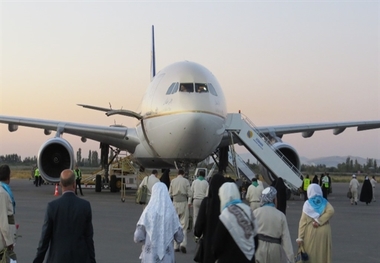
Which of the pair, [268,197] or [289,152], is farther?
[289,152]

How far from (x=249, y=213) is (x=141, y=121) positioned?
14.7 meters

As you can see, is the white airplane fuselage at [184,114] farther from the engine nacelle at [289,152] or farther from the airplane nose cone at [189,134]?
the engine nacelle at [289,152]

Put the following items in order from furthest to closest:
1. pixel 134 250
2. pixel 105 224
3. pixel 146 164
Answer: pixel 146 164
pixel 105 224
pixel 134 250

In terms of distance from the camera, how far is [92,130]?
22.1m

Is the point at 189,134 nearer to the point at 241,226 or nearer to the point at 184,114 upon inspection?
the point at 184,114

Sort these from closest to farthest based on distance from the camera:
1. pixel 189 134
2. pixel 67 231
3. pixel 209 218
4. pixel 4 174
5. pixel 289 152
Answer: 1. pixel 67 231
2. pixel 209 218
3. pixel 4 174
4. pixel 189 134
5. pixel 289 152

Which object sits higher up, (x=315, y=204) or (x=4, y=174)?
(x=4, y=174)

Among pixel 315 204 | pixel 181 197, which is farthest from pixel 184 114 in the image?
pixel 315 204

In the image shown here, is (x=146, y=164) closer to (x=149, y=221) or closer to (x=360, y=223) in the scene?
(x=360, y=223)

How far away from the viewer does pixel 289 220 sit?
47.1ft

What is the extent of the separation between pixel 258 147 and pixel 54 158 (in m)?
7.80

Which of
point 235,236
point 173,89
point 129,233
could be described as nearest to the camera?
point 235,236

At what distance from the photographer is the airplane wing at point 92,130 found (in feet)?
71.4

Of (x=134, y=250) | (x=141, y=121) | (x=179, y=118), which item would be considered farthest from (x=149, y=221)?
(x=141, y=121)
